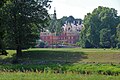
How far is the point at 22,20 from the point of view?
61000 mm

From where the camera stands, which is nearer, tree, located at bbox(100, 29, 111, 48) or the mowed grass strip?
the mowed grass strip

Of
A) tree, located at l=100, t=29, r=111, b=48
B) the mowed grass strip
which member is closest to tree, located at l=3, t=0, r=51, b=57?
the mowed grass strip

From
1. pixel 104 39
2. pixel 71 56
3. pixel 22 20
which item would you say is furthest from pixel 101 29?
pixel 22 20

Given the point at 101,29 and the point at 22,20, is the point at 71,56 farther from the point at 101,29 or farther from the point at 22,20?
the point at 101,29

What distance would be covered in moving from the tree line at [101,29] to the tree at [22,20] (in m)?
43.5

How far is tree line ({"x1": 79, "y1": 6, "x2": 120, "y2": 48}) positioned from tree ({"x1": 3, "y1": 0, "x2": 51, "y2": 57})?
4351cm

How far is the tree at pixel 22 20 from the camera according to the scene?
60.0 meters

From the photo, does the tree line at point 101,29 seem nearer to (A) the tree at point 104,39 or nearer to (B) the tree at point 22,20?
(A) the tree at point 104,39

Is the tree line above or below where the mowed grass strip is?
above

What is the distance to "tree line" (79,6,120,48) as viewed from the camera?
4077 inches

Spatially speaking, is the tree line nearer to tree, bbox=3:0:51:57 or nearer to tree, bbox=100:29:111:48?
tree, bbox=100:29:111:48

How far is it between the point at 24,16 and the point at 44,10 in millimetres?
4884

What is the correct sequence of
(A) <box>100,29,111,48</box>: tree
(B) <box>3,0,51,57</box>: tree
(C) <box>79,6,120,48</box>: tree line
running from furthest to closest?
(C) <box>79,6,120,48</box>: tree line → (A) <box>100,29,111,48</box>: tree → (B) <box>3,0,51,57</box>: tree

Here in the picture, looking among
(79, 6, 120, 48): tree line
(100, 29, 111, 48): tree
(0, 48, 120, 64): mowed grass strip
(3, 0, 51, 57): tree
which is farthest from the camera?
(79, 6, 120, 48): tree line
